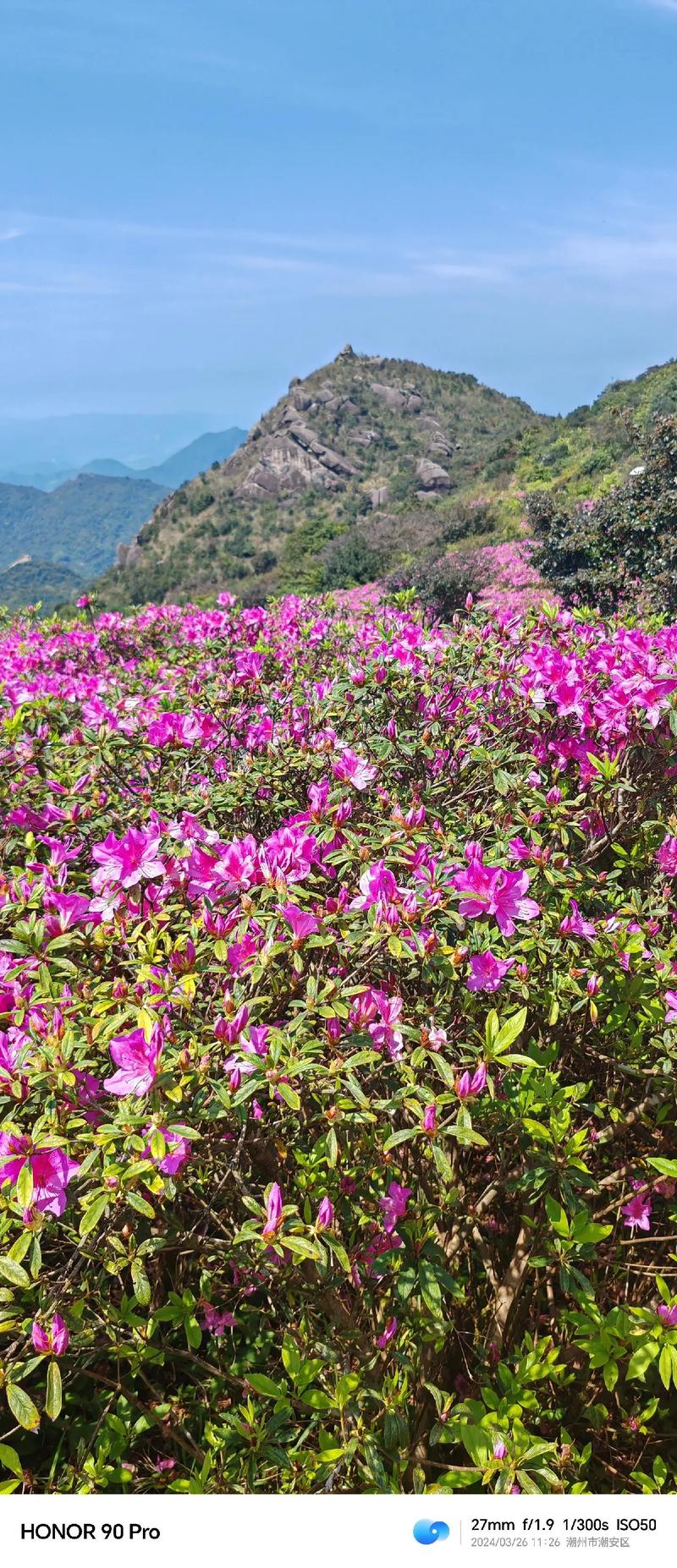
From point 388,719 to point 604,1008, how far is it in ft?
4.12

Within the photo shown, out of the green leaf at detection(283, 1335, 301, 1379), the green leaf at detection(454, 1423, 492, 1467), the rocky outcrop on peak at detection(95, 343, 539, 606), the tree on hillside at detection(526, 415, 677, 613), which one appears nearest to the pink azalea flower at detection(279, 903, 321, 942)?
the green leaf at detection(283, 1335, 301, 1379)

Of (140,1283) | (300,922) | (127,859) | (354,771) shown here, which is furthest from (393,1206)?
(354,771)

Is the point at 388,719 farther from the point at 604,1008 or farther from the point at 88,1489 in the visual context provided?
the point at 88,1489

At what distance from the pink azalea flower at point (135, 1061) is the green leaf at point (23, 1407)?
19.7 inches

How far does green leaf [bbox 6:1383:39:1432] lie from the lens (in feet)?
4.30

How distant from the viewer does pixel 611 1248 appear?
6.52 feet

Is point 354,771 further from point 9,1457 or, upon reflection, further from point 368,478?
point 368,478

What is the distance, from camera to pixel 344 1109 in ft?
5.01

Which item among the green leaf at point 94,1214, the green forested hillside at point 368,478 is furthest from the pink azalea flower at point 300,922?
the green forested hillside at point 368,478

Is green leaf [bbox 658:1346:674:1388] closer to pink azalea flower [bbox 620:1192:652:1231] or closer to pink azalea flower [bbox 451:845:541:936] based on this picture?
pink azalea flower [bbox 620:1192:652:1231]
